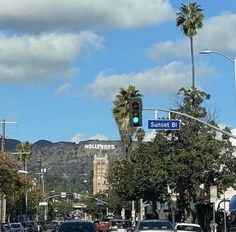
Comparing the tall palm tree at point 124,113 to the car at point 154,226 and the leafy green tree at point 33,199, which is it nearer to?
the car at point 154,226

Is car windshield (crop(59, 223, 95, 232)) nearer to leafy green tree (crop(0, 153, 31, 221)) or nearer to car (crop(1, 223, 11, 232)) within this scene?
car (crop(1, 223, 11, 232))

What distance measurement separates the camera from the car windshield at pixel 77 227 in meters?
24.7

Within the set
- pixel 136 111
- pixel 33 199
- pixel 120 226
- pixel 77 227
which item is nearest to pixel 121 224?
pixel 120 226

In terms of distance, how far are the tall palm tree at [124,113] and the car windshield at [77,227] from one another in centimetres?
4959

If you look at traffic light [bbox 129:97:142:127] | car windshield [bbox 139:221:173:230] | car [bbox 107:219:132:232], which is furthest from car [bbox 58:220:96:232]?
car [bbox 107:219:132:232]

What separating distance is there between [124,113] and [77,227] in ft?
169

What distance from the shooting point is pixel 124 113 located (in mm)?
76062

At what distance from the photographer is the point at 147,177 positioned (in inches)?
2125

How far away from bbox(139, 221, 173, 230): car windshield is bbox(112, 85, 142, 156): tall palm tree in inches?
1794

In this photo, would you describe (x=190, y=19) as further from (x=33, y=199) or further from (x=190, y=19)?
(x=33, y=199)

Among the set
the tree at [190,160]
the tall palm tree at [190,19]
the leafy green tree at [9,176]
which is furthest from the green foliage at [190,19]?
the leafy green tree at [9,176]

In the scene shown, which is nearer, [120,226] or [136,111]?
[136,111]

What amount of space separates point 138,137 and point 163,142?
2809 cm

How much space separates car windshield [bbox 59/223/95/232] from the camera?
81.1ft
